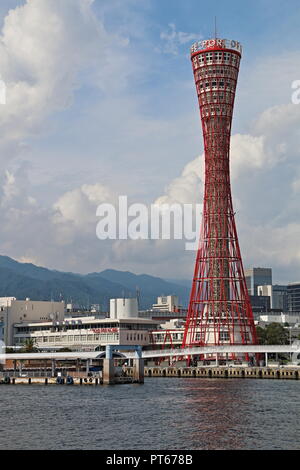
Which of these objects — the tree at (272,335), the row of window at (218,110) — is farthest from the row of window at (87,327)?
the row of window at (218,110)

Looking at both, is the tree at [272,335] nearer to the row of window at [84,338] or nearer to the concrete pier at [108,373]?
the row of window at [84,338]

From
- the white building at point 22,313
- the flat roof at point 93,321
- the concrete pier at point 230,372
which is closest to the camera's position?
the concrete pier at point 230,372

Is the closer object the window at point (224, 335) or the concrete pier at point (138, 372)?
the concrete pier at point (138, 372)

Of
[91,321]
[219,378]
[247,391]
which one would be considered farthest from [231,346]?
[91,321]

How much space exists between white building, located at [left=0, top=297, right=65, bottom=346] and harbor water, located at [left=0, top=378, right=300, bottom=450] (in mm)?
73085

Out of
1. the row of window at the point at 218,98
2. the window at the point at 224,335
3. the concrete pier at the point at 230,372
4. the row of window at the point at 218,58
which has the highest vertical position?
the row of window at the point at 218,58


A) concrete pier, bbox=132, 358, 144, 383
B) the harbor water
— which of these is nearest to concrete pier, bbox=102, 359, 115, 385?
concrete pier, bbox=132, 358, 144, 383

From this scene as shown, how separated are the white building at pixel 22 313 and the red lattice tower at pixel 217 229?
47.2m

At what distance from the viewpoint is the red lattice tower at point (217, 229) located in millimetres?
113062

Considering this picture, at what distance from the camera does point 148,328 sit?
5719 inches

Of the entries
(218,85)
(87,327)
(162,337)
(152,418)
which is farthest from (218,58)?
(152,418)

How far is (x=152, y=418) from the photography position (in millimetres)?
52469
